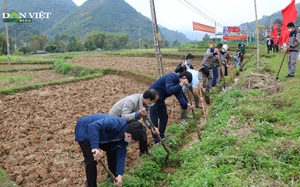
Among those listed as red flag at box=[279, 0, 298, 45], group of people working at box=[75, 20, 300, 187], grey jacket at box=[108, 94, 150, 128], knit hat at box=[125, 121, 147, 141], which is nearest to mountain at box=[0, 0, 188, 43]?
red flag at box=[279, 0, 298, 45]

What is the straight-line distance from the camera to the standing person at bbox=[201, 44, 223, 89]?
11289mm

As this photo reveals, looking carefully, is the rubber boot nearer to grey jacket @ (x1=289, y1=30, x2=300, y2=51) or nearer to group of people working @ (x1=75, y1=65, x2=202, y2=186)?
group of people working @ (x1=75, y1=65, x2=202, y2=186)

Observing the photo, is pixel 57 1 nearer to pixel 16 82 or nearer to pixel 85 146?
pixel 16 82

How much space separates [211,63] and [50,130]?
701cm

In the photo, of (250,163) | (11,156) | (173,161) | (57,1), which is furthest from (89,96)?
(57,1)

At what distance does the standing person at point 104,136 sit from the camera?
397 centimetres

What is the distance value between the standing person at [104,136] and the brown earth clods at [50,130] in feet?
3.89

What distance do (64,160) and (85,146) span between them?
83.9 inches

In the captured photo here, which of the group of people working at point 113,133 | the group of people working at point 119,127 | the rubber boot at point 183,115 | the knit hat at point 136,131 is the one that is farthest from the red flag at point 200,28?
the knit hat at point 136,131

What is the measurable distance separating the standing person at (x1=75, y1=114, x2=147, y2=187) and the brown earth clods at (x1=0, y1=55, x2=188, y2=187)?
46.7 inches

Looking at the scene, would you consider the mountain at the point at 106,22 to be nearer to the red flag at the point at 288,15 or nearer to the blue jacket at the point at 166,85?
the red flag at the point at 288,15

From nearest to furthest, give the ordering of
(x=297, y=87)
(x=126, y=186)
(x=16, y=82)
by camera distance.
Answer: (x=126, y=186), (x=297, y=87), (x=16, y=82)

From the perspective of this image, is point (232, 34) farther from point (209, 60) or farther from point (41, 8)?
point (41, 8)

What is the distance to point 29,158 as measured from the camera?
20.3 ft
